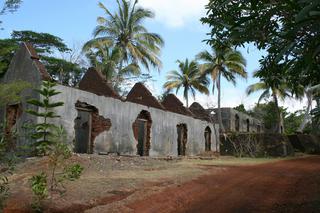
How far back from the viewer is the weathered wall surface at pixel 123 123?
14.8 meters

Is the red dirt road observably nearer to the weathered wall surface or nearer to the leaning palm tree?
the weathered wall surface

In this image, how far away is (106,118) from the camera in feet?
55.6

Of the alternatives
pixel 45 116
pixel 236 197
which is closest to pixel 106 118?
pixel 45 116

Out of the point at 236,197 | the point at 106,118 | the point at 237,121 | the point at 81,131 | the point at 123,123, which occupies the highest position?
the point at 237,121

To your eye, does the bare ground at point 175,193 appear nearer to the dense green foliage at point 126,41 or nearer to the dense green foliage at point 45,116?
the dense green foliage at point 45,116

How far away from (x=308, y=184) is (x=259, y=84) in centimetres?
2948

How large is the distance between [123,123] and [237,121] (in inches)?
893

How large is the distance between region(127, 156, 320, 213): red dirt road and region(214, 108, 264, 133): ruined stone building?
23.8 metres

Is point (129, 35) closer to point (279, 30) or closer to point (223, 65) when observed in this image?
point (223, 65)

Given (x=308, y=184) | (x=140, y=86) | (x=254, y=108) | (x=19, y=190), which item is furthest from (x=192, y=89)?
(x=19, y=190)

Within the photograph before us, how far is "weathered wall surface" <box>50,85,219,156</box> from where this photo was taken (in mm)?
14836

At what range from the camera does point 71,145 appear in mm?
14836

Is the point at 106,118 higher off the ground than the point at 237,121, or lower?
lower

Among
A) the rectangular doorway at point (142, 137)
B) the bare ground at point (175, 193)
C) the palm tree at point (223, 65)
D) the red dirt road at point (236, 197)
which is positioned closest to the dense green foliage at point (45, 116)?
the bare ground at point (175, 193)
